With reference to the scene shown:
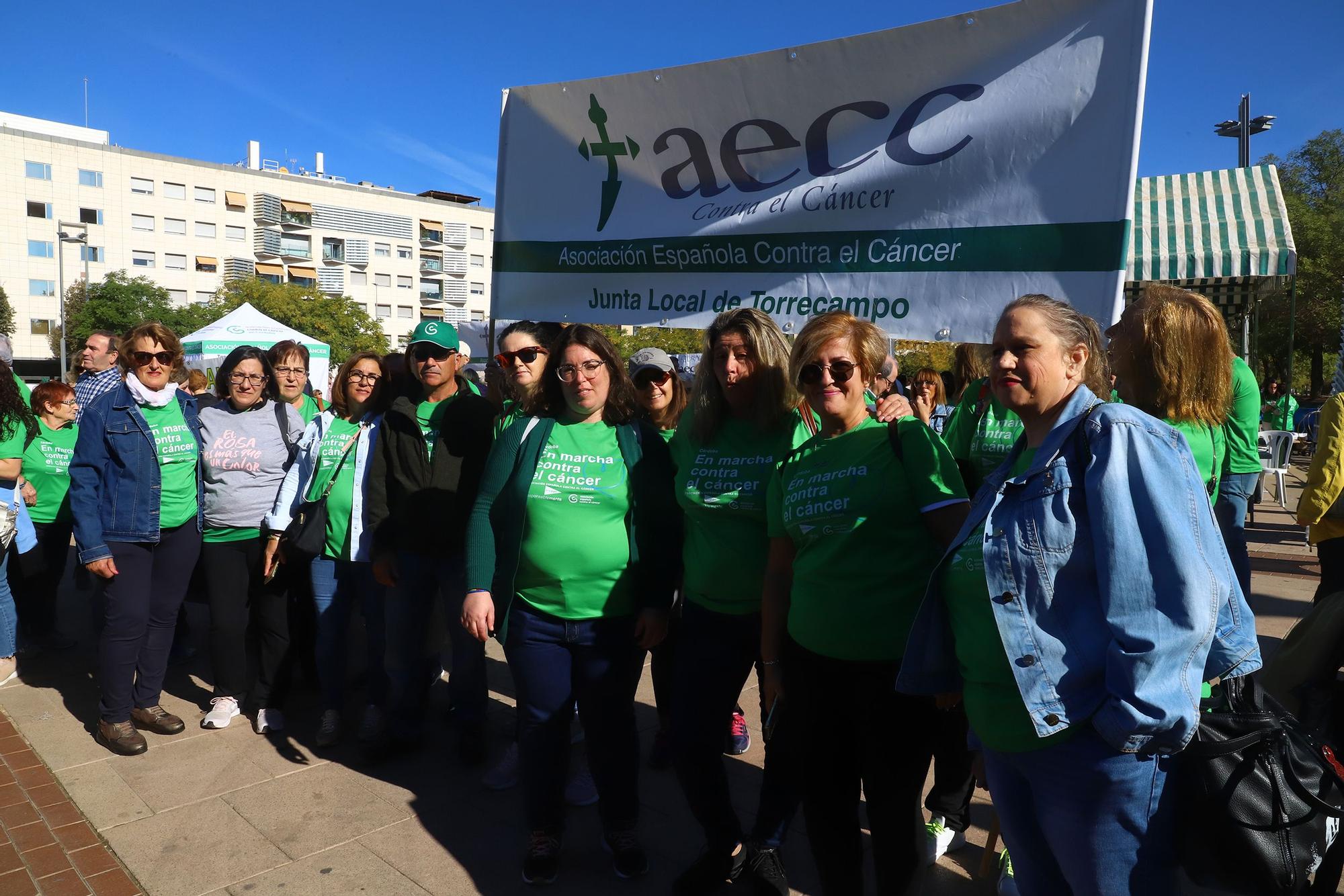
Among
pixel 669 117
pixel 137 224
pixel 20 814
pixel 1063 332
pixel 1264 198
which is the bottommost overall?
pixel 20 814

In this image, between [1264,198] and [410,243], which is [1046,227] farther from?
[410,243]

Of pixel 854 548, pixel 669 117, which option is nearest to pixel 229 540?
pixel 669 117

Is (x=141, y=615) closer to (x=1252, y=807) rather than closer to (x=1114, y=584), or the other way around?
(x=1114, y=584)

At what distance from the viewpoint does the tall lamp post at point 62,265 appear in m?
38.1

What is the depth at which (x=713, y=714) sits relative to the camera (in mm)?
2957

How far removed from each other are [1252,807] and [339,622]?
394 cm

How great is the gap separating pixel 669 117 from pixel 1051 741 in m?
2.72

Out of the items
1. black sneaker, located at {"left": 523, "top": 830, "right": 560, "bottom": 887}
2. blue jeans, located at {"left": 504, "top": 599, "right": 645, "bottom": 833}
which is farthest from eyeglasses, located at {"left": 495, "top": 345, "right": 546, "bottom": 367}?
black sneaker, located at {"left": 523, "top": 830, "right": 560, "bottom": 887}

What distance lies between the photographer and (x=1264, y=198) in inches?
295

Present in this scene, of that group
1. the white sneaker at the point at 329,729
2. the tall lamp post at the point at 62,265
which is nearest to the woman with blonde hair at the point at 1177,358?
the white sneaker at the point at 329,729

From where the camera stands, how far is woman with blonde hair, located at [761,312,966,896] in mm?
2420

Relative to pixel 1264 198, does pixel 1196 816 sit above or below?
below

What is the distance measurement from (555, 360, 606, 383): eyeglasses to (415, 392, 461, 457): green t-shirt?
1.19 metres

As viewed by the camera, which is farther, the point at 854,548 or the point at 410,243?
the point at 410,243
